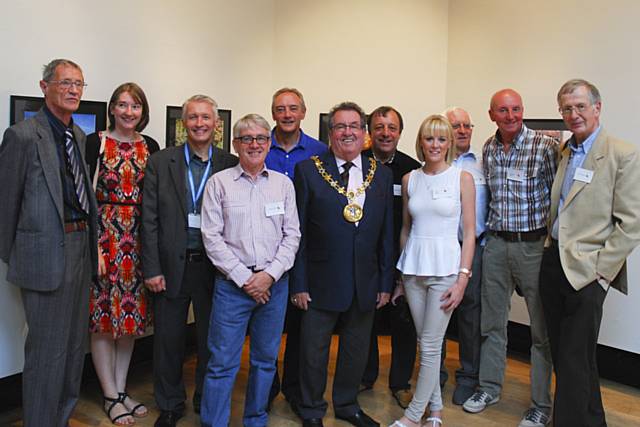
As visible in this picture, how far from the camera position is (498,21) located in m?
4.82

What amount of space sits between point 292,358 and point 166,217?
118cm

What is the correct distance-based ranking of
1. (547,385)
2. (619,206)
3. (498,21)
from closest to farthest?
(619,206)
(547,385)
(498,21)

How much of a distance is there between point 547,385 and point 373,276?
1251 millimetres

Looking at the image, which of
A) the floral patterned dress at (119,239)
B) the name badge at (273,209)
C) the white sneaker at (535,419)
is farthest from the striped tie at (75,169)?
the white sneaker at (535,419)

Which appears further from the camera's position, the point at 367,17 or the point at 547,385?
the point at 367,17

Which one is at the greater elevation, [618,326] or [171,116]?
[171,116]

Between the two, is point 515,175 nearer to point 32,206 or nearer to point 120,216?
point 120,216

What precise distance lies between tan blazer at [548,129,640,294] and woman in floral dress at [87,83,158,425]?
230cm

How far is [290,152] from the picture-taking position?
3.57 metres

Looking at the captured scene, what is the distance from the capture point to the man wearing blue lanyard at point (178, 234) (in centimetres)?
312

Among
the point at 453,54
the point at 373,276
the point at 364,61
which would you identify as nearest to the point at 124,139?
the point at 373,276

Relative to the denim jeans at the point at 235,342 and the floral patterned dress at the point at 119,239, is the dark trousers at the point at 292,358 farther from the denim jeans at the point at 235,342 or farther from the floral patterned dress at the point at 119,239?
the floral patterned dress at the point at 119,239

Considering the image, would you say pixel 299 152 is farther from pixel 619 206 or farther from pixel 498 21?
pixel 498 21

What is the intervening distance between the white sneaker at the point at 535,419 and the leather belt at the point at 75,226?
2665 millimetres
